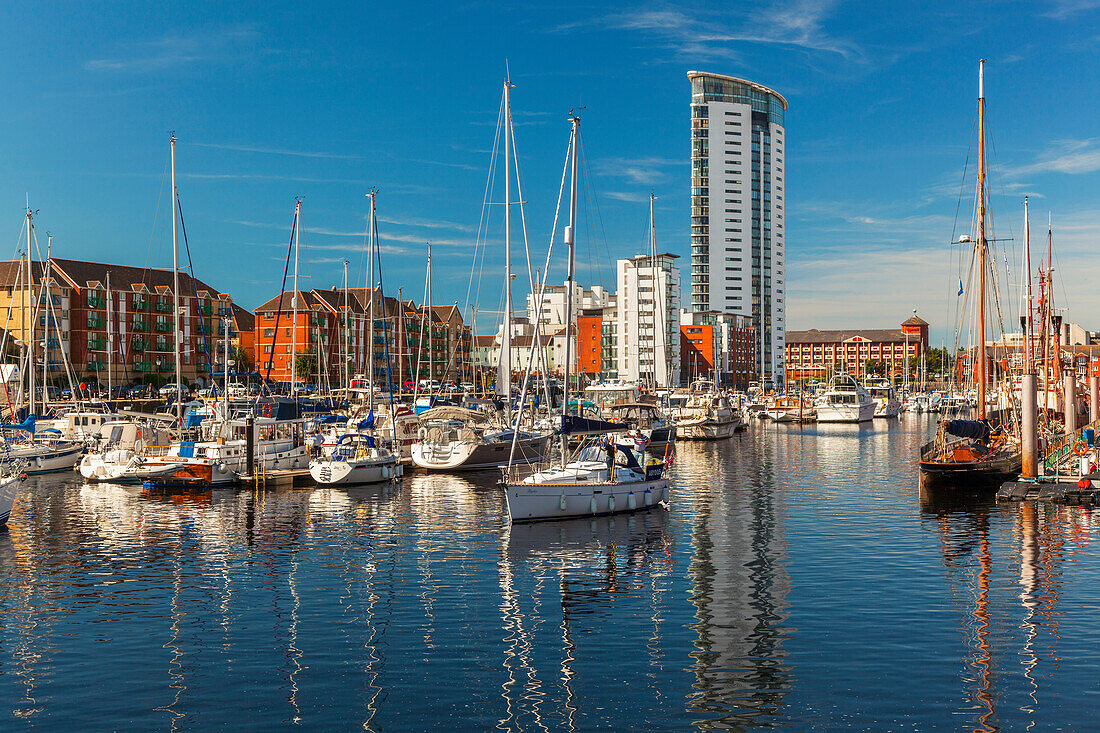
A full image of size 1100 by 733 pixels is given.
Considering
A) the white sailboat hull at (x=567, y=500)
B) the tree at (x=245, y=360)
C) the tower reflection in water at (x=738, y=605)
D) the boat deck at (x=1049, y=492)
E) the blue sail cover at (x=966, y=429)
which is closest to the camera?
the tower reflection in water at (x=738, y=605)

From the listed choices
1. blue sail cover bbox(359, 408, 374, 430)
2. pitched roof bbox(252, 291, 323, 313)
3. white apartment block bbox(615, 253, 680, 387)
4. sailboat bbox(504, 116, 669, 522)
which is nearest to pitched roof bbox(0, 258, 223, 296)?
pitched roof bbox(252, 291, 323, 313)

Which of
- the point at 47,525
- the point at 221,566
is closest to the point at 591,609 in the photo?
the point at 221,566

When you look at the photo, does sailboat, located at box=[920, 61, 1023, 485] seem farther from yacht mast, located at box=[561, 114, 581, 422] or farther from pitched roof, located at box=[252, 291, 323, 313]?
pitched roof, located at box=[252, 291, 323, 313]

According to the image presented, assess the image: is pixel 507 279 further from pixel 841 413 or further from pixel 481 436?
pixel 841 413

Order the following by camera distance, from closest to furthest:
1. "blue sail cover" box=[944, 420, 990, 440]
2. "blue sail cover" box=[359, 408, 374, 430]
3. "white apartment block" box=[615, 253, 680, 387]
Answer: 1. "blue sail cover" box=[944, 420, 990, 440]
2. "blue sail cover" box=[359, 408, 374, 430]
3. "white apartment block" box=[615, 253, 680, 387]

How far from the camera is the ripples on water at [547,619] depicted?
1842cm

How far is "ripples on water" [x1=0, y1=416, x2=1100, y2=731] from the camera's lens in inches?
725

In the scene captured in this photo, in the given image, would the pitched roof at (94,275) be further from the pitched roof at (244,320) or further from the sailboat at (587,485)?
the sailboat at (587,485)

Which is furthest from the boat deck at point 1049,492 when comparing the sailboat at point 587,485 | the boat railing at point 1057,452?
the sailboat at point 587,485

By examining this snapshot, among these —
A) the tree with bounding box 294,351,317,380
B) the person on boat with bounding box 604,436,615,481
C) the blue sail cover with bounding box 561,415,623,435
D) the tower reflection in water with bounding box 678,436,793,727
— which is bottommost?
the tower reflection in water with bounding box 678,436,793,727

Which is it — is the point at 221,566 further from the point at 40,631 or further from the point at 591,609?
the point at 591,609

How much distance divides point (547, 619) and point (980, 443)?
112ft

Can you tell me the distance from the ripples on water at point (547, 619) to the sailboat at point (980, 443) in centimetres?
353

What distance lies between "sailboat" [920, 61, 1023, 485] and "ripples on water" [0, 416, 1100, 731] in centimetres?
353
